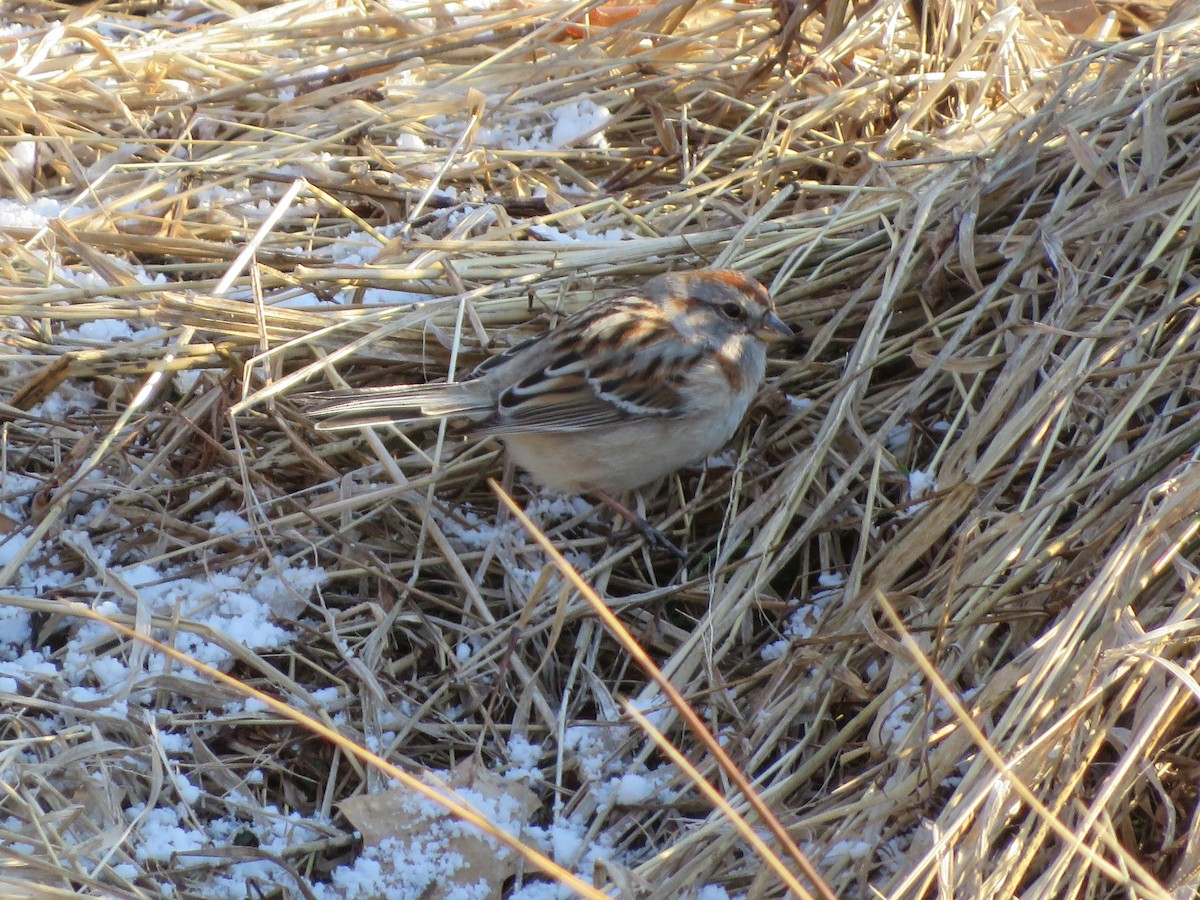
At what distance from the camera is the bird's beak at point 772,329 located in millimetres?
3689

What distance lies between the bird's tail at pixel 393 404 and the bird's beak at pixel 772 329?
87 centimetres

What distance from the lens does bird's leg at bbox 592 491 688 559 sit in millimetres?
3387

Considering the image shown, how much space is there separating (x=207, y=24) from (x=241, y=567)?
2.67m

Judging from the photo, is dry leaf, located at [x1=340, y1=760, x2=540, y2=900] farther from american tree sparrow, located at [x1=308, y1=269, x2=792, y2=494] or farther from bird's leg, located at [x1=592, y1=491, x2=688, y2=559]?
american tree sparrow, located at [x1=308, y1=269, x2=792, y2=494]

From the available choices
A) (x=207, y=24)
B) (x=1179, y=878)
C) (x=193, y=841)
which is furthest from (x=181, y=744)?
(x=207, y=24)

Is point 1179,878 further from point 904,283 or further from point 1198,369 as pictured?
point 904,283

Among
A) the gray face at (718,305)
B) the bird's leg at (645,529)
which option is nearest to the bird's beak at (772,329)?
the gray face at (718,305)

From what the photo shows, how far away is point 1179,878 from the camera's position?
86.4 inches

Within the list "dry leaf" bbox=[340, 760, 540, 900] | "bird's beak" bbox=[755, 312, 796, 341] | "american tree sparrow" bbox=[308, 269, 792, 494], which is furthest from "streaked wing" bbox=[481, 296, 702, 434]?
"dry leaf" bbox=[340, 760, 540, 900]

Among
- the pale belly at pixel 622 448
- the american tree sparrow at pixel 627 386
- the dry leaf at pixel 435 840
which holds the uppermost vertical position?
the american tree sparrow at pixel 627 386

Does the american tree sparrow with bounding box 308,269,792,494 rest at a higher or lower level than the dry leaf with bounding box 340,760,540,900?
higher

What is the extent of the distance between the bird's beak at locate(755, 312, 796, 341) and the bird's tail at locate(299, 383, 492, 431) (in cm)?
87

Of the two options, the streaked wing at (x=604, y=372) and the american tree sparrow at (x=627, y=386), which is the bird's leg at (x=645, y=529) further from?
the streaked wing at (x=604, y=372)

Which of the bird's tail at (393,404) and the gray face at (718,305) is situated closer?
the bird's tail at (393,404)
